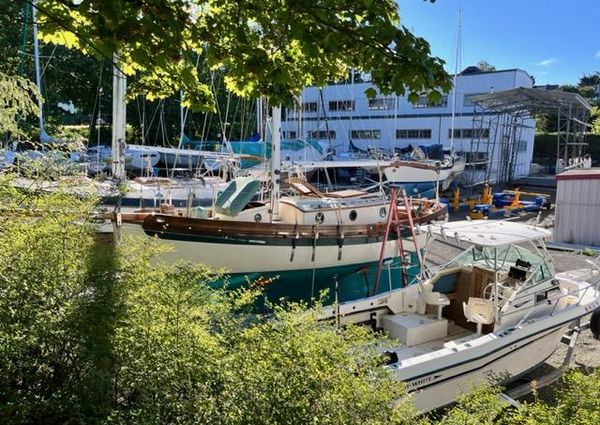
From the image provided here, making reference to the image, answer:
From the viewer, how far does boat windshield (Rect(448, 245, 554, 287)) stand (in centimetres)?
755

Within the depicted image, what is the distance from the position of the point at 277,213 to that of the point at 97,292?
9276mm

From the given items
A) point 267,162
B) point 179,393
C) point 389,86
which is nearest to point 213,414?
point 179,393

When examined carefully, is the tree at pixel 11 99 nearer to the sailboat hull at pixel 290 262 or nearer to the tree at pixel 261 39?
the tree at pixel 261 39

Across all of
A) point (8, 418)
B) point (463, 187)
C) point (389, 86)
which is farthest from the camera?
point (463, 187)

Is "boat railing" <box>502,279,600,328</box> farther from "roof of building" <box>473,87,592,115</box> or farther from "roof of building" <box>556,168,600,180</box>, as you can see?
"roof of building" <box>473,87,592,115</box>

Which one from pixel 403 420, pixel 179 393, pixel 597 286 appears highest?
pixel 179 393

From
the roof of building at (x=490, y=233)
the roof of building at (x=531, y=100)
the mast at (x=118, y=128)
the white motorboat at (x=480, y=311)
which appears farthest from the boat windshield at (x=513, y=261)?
the roof of building at (x=531, y=100)

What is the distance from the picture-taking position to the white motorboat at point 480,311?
644cm

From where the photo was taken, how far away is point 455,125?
124 feet

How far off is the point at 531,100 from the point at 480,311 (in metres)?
23.8

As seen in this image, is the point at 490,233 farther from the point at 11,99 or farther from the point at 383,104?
the point at 383,104

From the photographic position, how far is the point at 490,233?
7.64 meters

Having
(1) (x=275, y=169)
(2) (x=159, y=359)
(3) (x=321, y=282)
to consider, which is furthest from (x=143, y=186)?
(2) (x=159, y=359)

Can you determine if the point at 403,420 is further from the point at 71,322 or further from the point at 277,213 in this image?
the point at 277,213
